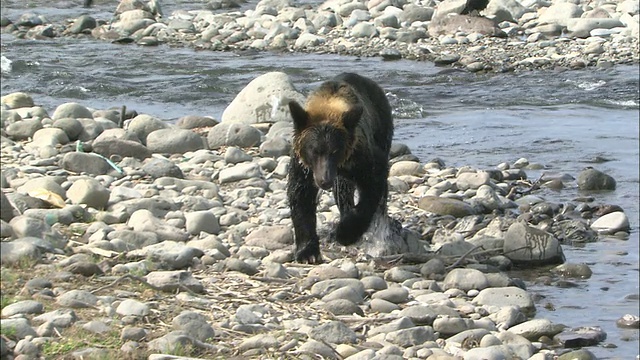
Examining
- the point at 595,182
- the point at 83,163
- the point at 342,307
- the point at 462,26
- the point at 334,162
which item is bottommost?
the point at 462,26

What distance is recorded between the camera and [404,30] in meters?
22.3

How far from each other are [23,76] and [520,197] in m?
11.0

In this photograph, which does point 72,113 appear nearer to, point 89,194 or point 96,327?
point 89,194

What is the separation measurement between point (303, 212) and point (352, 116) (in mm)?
771

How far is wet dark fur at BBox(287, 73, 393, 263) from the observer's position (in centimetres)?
732

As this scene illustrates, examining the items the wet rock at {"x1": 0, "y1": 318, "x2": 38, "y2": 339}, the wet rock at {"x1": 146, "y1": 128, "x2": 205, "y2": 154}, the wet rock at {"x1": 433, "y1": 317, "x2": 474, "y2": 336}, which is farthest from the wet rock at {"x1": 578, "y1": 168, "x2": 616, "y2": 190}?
the wet rock at {"x1": 0, "y1": 318, "x2": 38, "y2": 339}

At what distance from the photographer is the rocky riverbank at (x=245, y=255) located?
18.8ft

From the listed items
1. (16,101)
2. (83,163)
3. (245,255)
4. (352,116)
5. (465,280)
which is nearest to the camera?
(465,280)

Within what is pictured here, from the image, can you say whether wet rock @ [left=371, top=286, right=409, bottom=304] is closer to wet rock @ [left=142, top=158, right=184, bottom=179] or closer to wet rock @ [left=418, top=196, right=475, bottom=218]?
wet rock @ [left=418, top=196, right=475, bottom=218]

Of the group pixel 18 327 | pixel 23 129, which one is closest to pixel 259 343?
pixel 18 327

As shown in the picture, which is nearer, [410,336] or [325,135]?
[410,336]

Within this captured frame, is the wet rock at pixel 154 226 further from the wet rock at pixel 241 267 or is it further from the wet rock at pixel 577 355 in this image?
the wet rock at pixel 577 355


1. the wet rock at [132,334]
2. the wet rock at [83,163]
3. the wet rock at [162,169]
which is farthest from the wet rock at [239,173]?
the wet rock at [132,334]

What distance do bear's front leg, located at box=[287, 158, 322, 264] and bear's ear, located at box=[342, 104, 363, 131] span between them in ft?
1.42
